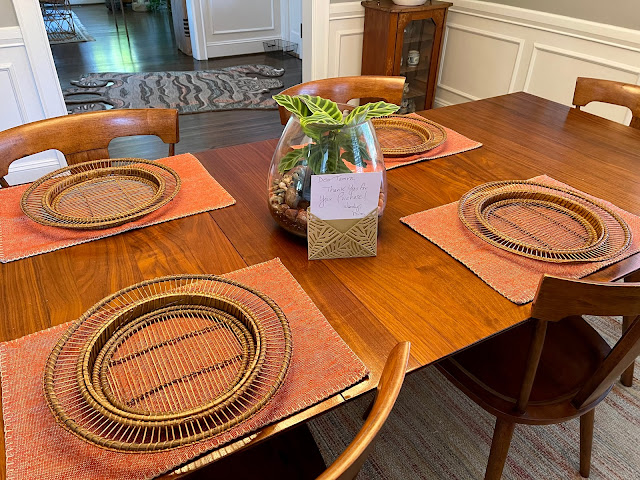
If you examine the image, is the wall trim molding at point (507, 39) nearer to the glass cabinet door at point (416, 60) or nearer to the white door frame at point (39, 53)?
the glass cabinet door at point (416, 60)

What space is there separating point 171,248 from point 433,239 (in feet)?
1.74

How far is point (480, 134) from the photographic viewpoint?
1.49 metres

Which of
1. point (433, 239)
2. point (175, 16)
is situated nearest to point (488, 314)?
point (433, 239)

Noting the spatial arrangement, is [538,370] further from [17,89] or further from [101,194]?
[17,89]

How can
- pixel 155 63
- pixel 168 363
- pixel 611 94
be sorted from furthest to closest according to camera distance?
pixel 155 63
pixel 611 94
pixel 168 363

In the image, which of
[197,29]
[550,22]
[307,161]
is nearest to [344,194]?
[307,161]

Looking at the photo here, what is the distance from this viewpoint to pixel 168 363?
0.70 meters

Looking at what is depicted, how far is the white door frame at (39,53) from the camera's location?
7.85ft

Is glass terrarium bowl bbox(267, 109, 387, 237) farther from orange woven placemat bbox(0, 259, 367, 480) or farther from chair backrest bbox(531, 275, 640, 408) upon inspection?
chair backrest bbox(531, 275, 640, 408)

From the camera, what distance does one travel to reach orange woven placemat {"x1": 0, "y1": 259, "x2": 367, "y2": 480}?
22.2 inches

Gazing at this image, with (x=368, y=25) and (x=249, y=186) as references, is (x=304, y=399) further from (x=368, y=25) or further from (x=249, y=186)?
(x=368, y=25)

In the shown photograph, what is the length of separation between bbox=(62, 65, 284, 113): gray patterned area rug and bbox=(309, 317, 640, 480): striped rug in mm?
2937

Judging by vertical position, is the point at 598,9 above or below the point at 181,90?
Result: above

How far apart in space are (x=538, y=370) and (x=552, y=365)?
0.04 meters
